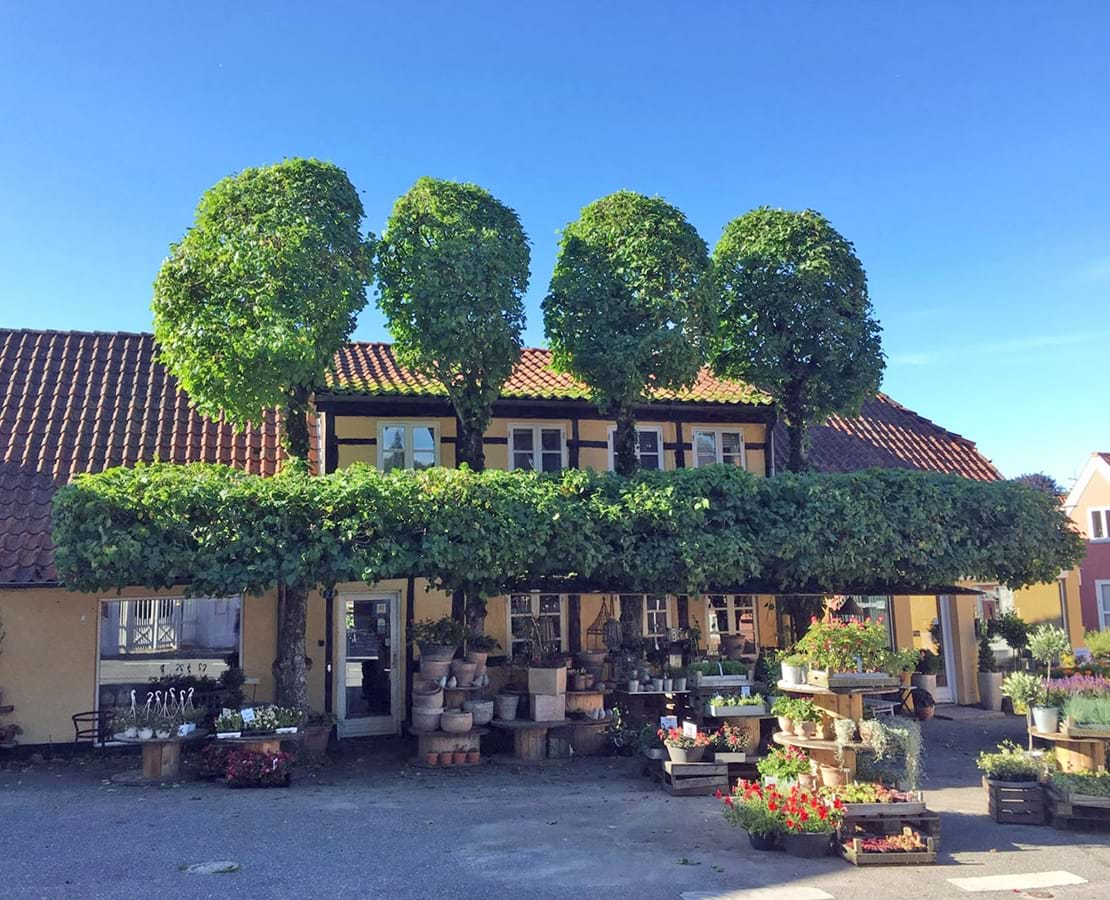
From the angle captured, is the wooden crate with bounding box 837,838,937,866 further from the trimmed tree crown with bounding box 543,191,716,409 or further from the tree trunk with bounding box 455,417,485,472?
the tree trunk with bounding box 455,417,485,472

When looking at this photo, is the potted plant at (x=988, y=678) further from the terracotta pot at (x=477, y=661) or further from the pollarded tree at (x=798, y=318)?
the terracotta pot at (x=477, y=661)

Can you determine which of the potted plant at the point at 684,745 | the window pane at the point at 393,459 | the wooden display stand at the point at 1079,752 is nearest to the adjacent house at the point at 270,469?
the window pane at the point at 393,459

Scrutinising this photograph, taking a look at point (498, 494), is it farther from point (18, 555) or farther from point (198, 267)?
point (18, 555)

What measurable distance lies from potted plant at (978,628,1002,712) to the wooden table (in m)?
14.0

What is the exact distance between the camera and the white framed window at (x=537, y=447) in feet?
49.8

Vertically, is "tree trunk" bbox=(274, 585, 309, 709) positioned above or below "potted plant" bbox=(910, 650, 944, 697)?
above

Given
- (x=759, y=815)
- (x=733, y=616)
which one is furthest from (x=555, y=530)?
(x=733, y=616)

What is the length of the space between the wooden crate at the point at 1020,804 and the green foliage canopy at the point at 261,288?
30.2ft

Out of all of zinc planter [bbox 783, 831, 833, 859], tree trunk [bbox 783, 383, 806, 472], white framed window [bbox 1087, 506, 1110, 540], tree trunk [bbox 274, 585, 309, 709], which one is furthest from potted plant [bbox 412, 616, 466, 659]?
white framed window [bbox 1087, 506, 1110, 540]

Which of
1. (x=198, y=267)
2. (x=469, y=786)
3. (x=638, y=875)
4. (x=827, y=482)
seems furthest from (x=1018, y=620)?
(x=198, y=267)

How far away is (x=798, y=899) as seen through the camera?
678 centimetres

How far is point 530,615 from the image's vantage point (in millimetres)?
14930

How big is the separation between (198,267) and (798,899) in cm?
1014

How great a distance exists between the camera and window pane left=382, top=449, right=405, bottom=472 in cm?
1455
